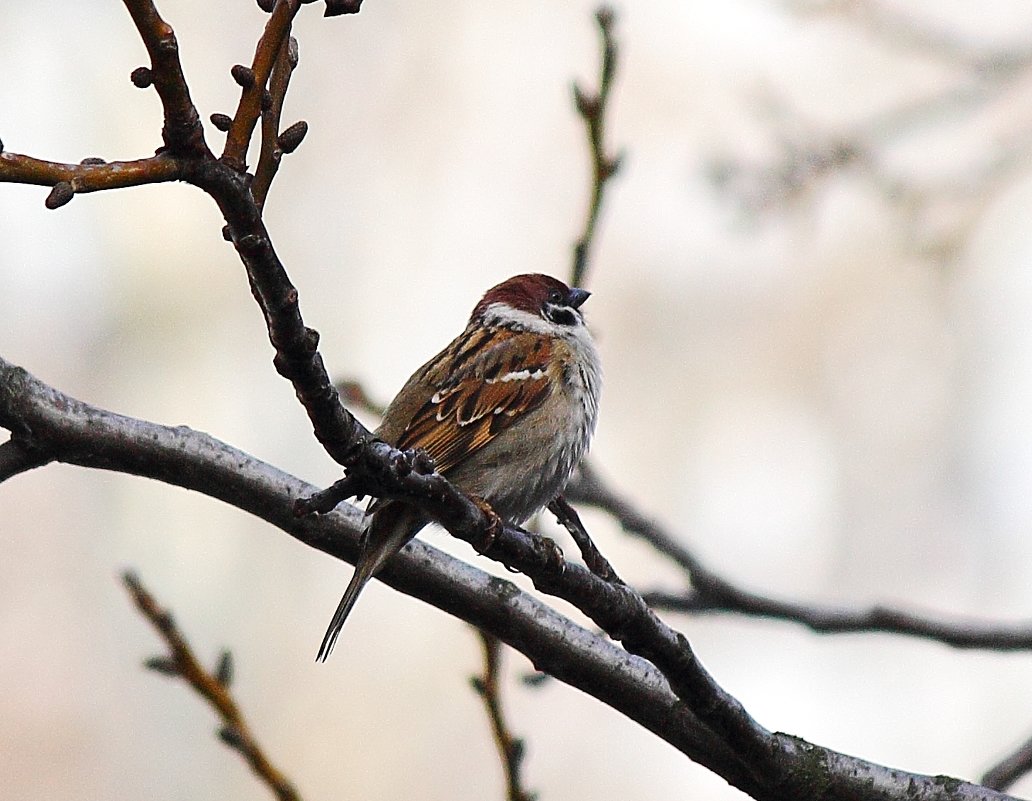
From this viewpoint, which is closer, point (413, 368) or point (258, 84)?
point (258, 84)

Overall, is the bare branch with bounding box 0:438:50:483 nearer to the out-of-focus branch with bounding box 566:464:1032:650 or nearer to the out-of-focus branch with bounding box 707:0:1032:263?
the out-of-focus branch with bounding box 566:464:1032:650

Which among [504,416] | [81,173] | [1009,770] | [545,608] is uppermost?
[504,416]

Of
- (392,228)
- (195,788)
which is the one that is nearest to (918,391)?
(392,228)

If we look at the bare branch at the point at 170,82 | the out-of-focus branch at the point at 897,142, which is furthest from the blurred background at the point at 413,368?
the bare branch at the point at 170,82

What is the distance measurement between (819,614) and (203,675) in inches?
66.9

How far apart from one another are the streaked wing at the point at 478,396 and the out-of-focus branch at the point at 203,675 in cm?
122

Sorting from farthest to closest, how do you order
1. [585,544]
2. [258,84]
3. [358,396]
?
1. [358,396]
2. [585,544]
3. [258,84]

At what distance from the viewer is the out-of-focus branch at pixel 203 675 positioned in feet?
8.50

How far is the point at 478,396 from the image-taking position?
163 inches

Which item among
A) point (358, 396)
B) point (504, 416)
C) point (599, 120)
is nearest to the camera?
point (599, 120)

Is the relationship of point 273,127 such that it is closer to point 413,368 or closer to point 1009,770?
point 1009,770

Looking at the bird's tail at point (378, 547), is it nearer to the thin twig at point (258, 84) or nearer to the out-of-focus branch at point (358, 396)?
the out-of-focus branch at point (358, 396)

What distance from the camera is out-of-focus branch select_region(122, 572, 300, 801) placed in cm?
259

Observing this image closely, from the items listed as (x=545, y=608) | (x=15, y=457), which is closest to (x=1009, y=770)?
(x=545, y=608)
